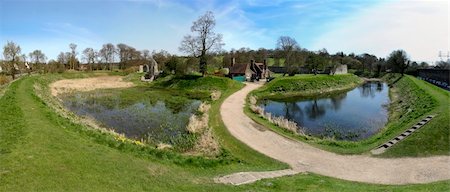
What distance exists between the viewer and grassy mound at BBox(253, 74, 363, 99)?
5112cm

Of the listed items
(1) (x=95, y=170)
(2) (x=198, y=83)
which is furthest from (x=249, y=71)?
(1) (x=95, y=170)

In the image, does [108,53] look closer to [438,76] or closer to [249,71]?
[249,71]

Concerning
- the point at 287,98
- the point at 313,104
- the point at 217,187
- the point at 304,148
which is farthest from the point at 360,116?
the point at 217,187

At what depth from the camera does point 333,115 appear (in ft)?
115

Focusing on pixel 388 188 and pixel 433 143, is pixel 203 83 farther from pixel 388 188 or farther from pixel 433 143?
pixel 388 188

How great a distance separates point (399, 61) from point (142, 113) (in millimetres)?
91836

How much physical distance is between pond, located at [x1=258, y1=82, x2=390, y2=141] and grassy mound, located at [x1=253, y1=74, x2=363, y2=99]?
4.49 m

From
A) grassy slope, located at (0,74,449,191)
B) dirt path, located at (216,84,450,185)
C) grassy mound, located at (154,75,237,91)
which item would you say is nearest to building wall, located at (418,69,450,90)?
grassy mound, located at (154,75,237,91)

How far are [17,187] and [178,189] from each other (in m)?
4.92

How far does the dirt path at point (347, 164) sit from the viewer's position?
1520cm

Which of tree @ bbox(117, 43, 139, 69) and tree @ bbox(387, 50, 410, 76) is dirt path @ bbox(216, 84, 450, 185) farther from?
tree @ bbox(117, 43, 139, 69)

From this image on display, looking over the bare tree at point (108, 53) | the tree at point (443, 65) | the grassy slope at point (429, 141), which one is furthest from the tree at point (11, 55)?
the tree at point (443, 65)

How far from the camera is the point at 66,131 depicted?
17.8m

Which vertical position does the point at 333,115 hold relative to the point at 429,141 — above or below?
below
